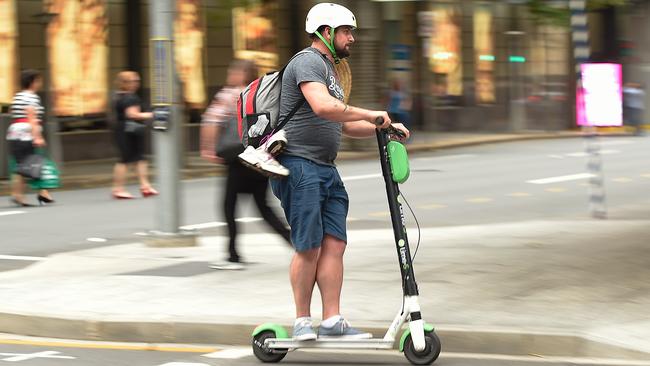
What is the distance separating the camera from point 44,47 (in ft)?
85.6

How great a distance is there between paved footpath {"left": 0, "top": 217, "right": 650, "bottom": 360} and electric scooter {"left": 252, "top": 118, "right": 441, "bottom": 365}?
0.56m

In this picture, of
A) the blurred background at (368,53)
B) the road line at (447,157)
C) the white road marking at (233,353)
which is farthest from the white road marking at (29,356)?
the road line at (447,157)

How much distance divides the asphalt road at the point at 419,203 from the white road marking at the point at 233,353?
4.42 m

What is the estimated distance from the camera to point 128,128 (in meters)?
18.2

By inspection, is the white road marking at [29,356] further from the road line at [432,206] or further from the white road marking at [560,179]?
the white road marking at [560,179]

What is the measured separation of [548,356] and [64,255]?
5.81 m

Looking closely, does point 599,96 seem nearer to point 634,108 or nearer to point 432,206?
point 432,206

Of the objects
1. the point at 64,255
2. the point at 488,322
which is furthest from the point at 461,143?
the point at 488,322

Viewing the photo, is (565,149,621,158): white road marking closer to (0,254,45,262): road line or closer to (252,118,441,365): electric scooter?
(0,254,45,262): road line

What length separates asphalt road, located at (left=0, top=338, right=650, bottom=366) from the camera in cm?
684

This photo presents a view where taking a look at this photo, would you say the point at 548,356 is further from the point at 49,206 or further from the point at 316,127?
the point at 49,206

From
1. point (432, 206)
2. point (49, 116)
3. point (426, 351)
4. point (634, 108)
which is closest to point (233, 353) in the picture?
point (426, 351)

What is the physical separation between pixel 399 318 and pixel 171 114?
5687 millimetres

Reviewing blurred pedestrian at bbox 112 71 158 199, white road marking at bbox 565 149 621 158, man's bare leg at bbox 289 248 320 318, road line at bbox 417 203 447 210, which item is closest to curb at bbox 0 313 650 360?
man's bare leg at bbox 289 248 320 318
